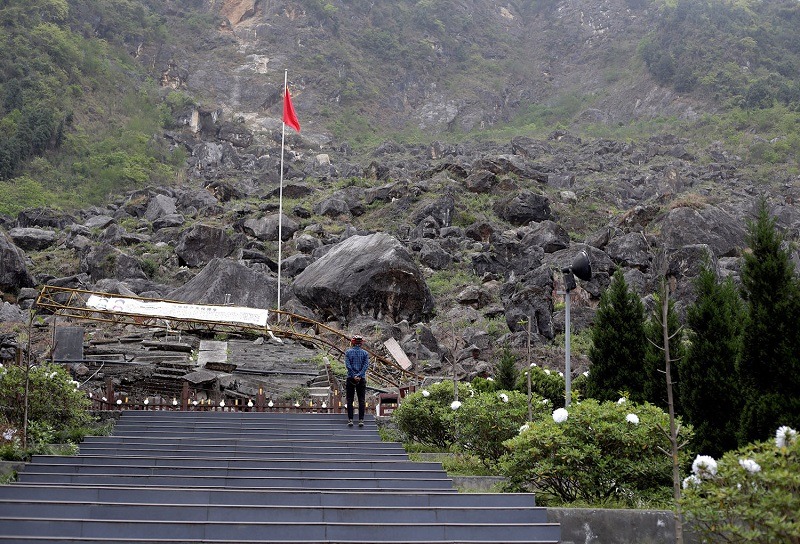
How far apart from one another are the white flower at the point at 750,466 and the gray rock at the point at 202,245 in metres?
35.0

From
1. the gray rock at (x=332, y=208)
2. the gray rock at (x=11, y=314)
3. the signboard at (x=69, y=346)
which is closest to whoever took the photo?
the signboard at (x=69, y=346)

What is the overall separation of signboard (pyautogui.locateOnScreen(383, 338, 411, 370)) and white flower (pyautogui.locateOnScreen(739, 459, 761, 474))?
18.8m

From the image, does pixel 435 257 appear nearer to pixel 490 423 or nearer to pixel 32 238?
pixel 32 238

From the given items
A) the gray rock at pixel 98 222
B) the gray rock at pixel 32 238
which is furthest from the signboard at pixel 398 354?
the gray rock at pixel 98 222

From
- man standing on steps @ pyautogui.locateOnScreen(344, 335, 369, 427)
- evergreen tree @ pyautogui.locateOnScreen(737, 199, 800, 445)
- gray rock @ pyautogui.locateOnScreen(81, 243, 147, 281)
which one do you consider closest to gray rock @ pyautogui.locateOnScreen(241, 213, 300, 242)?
gray rock @ pyautogui.locateOnScreen(81, 243, 147, 281)

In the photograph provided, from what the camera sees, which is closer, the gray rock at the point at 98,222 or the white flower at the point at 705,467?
the white flower at the point at 705,467

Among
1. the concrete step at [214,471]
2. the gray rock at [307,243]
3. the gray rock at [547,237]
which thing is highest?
the gray rock at [547,237]

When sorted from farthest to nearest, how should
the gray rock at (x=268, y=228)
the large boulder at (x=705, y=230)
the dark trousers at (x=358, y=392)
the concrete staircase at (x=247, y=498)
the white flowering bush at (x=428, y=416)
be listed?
the gray rock at (x=268, y=228) → the large boulder at (x=705, y=230) → the white flowering bush at (x=428, y=416) → the dark trousers at (x=358, y=392) → the concrete staircase at (x=247, y=498)

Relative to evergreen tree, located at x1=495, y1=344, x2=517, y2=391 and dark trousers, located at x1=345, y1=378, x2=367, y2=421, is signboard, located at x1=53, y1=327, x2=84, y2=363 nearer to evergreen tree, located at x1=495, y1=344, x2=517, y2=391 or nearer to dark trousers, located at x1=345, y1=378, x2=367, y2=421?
dark trousers, located at x1=345, y1=378, x2=367, y2=421

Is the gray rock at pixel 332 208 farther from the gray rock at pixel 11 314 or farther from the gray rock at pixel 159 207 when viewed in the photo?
Answer: the gray rock at pixel 11 314

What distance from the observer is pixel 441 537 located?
28.5ft

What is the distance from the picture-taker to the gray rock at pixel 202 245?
40.1 meters

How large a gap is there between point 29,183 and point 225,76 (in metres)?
31.8

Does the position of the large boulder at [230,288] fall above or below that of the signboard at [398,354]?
above
